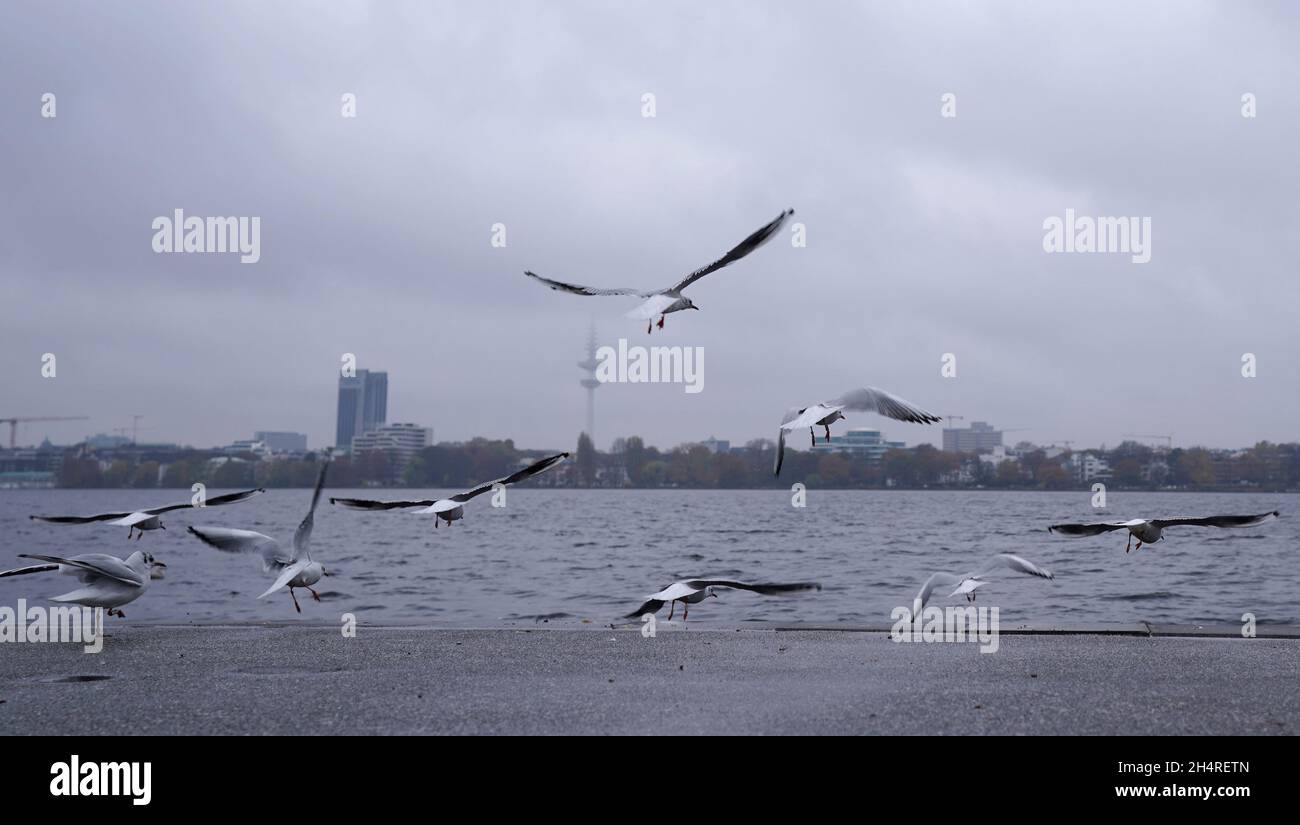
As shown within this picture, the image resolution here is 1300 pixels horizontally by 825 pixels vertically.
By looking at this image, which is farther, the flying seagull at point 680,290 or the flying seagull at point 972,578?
the flying seagull at point 972,578

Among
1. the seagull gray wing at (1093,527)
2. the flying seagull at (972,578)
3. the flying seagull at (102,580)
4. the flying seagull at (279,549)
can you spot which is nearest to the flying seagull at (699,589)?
the flying seagull at (972,578)

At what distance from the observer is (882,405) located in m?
8.30

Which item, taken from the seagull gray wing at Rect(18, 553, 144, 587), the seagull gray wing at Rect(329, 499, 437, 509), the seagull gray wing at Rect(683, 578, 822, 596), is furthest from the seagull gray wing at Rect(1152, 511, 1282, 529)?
the seagull gray wing at Rect(18, 553, 144, 587)

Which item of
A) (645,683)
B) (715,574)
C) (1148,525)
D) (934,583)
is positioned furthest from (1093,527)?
(715,574)

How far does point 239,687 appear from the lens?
7234mm

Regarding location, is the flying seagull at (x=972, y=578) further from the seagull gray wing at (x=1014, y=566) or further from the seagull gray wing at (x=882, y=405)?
the seagull gray wing at (x=882, y=405)

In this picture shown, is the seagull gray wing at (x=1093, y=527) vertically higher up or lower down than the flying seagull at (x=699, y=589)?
higher up

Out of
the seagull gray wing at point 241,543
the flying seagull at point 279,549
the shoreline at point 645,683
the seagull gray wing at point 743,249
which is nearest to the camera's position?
the shoreline at point 645,683

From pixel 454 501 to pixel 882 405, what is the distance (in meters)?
3.44

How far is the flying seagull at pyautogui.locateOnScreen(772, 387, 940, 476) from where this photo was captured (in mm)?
7727

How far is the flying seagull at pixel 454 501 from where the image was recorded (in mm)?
7672

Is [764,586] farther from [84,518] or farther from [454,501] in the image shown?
[84,518]

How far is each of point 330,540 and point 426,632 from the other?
40158 millimetres
